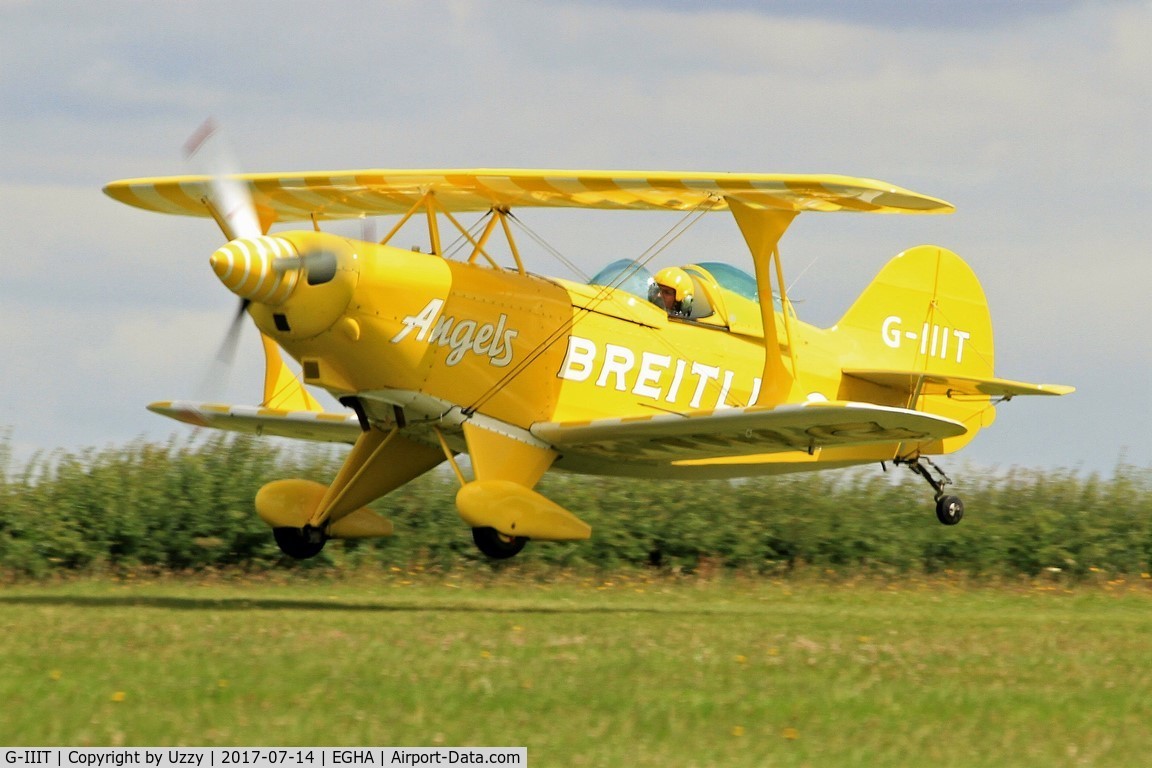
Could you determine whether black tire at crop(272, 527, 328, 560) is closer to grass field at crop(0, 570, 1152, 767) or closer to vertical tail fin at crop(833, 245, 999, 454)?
grass field at crop(0, 570, 1152, 767)

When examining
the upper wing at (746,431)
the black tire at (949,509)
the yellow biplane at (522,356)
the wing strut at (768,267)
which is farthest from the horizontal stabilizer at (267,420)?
the black tire at (949,509)

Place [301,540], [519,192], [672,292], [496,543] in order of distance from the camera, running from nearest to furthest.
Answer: [496,543], [519,192], [301,540], [672,292]

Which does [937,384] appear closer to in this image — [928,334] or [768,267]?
[928,334]

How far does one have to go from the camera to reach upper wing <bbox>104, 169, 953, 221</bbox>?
40.8 feet

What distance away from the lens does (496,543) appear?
12.8m

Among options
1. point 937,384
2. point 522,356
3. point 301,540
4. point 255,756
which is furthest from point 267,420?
point 255,756

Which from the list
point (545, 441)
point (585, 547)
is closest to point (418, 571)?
point (585, 547)

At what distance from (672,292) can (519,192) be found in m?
2.03

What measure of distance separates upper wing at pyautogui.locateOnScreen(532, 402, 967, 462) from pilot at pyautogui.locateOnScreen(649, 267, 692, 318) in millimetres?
1419

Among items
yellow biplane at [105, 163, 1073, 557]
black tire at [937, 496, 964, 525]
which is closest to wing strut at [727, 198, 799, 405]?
yellow biplane at [105, 163, 1073, 557]

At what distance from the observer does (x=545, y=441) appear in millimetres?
13695

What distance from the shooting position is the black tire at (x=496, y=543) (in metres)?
12.7

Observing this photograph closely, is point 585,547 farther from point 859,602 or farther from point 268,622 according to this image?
point 268,622

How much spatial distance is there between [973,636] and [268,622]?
5.15m
